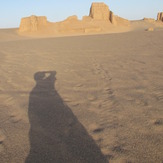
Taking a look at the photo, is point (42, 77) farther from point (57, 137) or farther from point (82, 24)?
point (82, 24)

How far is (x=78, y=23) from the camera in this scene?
36219mm

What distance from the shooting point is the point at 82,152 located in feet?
6.52

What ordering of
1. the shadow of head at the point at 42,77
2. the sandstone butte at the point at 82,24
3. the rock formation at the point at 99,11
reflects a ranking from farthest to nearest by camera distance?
the rock formation at the point at 99,11, the sandstone butte at the point at 82,24, the shadow of head at the point at 42,77

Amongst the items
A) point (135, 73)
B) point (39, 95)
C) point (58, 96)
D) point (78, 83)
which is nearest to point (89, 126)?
point (58, 96)

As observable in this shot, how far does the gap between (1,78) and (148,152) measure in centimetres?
460

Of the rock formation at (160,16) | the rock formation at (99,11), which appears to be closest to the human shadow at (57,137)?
the rock formation at (99,11)

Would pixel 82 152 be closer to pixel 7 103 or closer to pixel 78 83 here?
pixel 7 103

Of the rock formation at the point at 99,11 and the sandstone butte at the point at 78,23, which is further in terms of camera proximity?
the rock formation at the point at 99,11

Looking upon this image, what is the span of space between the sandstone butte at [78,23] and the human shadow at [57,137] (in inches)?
1239

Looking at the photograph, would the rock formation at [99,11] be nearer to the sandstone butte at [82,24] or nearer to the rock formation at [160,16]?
the sandstone butte at [82,24]

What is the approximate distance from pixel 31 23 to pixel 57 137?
3561 centimetres

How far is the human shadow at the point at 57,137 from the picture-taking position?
193cm

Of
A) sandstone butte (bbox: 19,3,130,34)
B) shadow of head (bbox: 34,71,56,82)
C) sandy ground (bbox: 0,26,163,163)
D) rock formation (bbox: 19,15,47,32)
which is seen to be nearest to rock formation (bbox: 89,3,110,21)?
sandstone butte (bbox: 19,3,130,34)

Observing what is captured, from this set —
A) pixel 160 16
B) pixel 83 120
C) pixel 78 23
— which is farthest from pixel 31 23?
pixel 160 16
